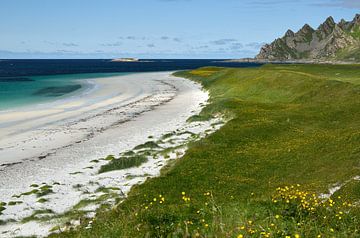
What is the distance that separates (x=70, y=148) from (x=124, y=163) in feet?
29.1

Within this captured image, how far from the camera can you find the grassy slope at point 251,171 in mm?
12695

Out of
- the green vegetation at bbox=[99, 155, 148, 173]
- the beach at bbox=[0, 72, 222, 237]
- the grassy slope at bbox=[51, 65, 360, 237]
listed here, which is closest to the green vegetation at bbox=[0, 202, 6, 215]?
the beach at bbox=[0, 72, 222, 237]

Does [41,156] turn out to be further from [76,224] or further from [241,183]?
[241,183]

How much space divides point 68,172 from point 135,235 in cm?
1792

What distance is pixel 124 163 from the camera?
2981 cm

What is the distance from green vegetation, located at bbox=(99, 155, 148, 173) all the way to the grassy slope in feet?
11.3

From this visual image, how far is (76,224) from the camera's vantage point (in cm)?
1862

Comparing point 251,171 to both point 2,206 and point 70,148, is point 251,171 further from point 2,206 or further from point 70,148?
point 70,148

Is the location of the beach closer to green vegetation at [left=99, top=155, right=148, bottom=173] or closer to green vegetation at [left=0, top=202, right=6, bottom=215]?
green vegetation at [left=0, top=202, right=6, bottom=215]

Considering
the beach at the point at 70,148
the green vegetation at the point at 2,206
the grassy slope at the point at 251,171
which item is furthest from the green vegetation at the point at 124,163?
the green vegetation at the point at 2,206

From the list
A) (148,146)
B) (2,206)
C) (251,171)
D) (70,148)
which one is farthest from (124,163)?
(251,171)

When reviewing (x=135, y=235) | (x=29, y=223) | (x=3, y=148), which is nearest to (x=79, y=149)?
(x=3, y=148)

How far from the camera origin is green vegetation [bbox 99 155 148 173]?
95.0 feet

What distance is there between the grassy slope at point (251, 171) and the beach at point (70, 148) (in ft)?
9.26
